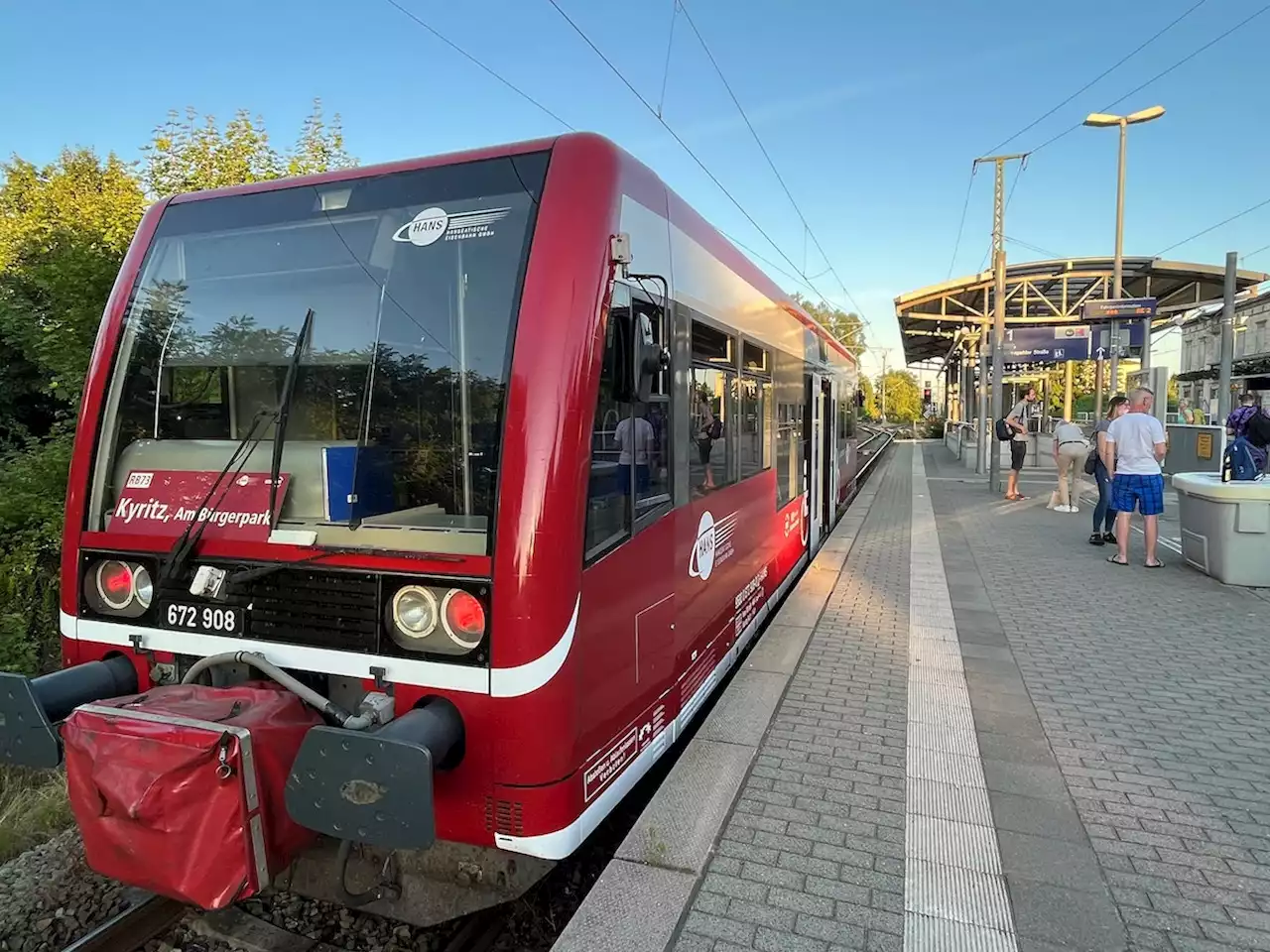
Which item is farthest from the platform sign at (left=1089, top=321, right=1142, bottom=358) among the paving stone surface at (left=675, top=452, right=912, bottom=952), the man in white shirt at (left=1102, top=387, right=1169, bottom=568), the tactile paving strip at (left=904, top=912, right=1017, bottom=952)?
the tactile paving strip at (left=904, top=912, right=1017, bottom=952)

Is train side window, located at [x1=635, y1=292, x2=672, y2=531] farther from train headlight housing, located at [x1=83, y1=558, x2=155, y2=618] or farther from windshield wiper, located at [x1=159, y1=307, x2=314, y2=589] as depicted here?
train headlight housing, located at [x1=83, y1=558, x2=155, y2=618]

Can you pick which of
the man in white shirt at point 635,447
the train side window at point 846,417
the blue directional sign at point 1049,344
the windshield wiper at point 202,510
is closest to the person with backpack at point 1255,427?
the train side window at point 846,417

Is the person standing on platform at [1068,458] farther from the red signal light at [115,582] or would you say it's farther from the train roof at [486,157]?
the red signal light at [115,582]

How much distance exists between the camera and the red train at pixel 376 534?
2.38 meters

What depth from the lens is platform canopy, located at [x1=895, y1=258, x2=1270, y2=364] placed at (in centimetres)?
2170

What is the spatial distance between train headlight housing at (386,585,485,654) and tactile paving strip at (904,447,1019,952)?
1.70 metres

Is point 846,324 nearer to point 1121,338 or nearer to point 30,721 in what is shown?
point 1121,338

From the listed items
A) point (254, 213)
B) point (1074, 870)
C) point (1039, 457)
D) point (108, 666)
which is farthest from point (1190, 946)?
point (1039, 457)

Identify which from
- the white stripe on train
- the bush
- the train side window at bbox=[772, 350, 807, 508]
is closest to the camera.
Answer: the white stripe on train

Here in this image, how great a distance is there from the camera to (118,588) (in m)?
3.09

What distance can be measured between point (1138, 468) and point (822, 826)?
6.58m

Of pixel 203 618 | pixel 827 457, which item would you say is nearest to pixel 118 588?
pixel 203 618

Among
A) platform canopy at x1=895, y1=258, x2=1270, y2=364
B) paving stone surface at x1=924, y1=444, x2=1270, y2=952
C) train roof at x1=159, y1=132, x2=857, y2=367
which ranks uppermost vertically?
platform canopy at x1=895, y1=258, x2=1270, y2=364

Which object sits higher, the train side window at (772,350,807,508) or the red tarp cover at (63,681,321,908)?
the train side window at (772,350,807,508)
